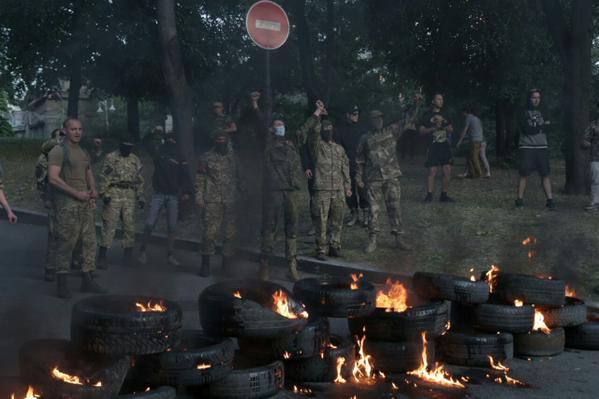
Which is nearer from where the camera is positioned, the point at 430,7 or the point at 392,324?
the point at 392,324

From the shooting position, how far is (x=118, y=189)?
9883 millimetres

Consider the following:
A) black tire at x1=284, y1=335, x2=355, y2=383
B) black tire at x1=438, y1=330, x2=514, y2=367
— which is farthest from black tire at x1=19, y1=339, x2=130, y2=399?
black tire at x1=438, y1=330, x2=514, y2=367

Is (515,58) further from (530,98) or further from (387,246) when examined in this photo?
(387,246)

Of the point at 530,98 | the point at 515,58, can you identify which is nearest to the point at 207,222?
the point at 530,98

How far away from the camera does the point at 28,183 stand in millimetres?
19359

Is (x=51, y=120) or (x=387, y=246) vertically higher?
(x=51, y=120)

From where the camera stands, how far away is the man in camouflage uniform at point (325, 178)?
33.2 ft

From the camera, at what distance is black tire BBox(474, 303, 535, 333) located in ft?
21.3

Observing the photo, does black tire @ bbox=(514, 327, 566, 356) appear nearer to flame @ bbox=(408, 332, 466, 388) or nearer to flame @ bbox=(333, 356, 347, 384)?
flame @ bbox=(408, 332, 466, 388)

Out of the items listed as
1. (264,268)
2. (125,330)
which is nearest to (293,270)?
(264,268)

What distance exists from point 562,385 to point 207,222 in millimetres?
5153

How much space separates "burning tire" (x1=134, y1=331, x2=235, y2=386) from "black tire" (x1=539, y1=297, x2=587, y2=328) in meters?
3.10

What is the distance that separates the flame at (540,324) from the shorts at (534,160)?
6.32m

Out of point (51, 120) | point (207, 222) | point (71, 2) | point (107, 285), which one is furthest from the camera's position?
point (51, 120)
